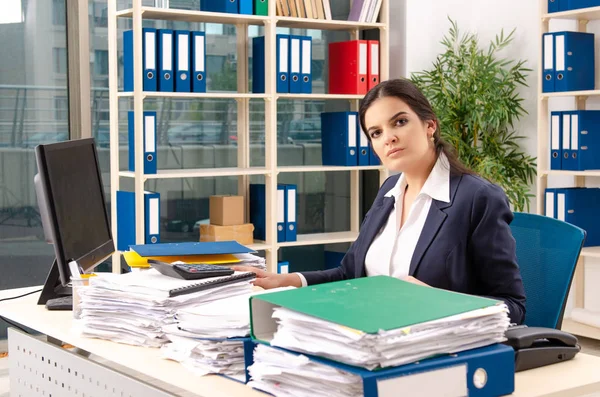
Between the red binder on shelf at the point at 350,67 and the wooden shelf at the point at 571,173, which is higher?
the red binder on shelf at the point at 350,67

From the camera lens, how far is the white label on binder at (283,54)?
15.9 feet

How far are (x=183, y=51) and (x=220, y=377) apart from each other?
315 cm

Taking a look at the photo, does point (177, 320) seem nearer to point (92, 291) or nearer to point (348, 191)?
point (92, 291)

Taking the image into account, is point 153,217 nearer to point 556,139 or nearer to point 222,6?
point 222,6

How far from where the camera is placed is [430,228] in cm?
223

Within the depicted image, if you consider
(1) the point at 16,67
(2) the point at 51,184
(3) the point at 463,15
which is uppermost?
(3) the point at 463,15

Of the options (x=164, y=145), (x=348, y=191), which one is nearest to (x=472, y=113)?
(x=348, y=191)

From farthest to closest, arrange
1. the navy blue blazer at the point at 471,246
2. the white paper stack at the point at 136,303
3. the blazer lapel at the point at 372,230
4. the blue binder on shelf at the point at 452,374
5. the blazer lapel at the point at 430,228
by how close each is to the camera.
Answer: the blazer lapel at the point at 372,230 → the blazer lapel at the point at 430,228 → the navy blue blazer at the point at 471,246 → the white paper stack at the point at 136,303 → the blue binder on shelf at the point at 452,374

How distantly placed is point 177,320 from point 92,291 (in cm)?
30

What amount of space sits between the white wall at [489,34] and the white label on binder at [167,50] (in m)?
1.82

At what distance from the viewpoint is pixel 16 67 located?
475cm

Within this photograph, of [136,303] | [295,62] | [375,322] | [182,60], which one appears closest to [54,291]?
[136,303]

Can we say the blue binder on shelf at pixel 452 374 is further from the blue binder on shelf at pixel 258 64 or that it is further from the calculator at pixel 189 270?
the blue binder on shelf at pixel 258 64

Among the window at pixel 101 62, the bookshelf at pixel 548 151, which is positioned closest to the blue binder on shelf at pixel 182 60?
the window at pixel 101 62
